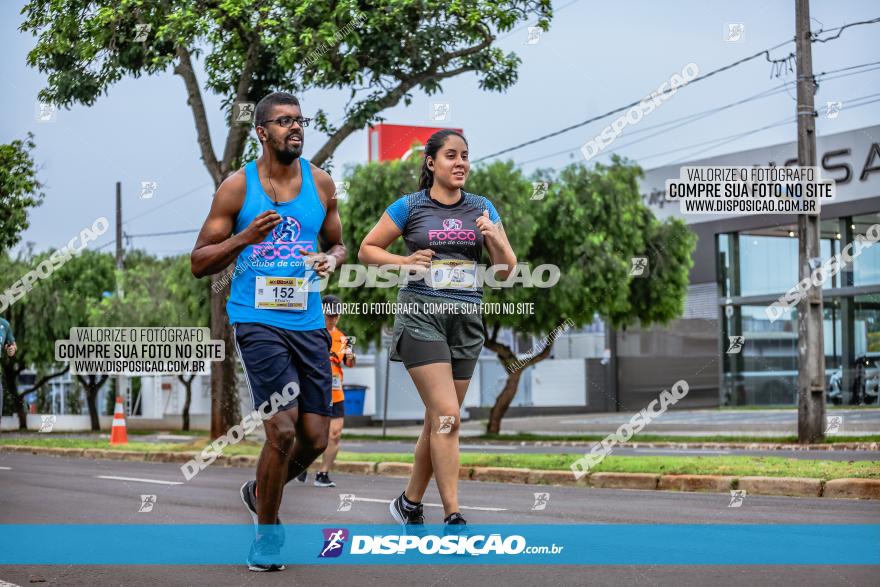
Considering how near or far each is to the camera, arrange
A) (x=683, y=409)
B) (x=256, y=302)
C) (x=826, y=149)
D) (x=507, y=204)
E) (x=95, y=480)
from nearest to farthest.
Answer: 1. (x=256, y=302)
2. (x=95, y=480)
3. (x=507, y=204)
4. (x=826, y=149)
5. (x=683, y=409)

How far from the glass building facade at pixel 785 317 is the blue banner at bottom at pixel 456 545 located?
26.1m

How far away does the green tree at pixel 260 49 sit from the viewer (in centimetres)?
1748

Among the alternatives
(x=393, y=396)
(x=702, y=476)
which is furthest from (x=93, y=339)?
(x=702, y=476)

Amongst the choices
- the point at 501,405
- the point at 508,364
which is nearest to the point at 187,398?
the point at 501,405

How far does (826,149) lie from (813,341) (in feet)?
59.6

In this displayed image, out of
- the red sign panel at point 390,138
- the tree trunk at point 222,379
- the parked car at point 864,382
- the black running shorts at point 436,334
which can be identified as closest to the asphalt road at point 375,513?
the black running shorts at point 436,334

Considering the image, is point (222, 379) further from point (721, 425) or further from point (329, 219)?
point (721, 425)

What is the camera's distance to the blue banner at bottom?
5.70 m

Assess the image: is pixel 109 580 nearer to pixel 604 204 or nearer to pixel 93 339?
pixel 604 204

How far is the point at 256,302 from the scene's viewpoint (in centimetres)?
531

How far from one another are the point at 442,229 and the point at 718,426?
24.8 metres

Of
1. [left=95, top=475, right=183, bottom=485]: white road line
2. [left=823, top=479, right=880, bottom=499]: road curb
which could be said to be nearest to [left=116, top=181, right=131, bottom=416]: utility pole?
[left=95, top=475, right=183, bottom=485]: white road line

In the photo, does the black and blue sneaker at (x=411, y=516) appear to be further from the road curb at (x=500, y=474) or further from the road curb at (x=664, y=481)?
the road curb at (x=500, y=474)

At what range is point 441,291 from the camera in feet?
19.4
